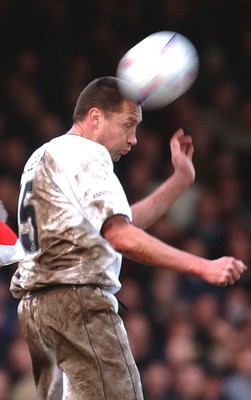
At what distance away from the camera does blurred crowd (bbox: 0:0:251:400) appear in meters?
7.14

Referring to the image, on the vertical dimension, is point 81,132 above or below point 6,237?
above

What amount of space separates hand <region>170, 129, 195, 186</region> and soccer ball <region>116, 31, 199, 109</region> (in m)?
0.26

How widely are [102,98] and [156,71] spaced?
312mm

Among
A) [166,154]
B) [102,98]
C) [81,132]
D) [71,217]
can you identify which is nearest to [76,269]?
[71,217]

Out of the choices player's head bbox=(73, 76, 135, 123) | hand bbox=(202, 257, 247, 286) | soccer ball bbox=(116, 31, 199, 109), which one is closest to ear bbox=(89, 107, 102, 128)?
player's head bbox=(73, 76, 135, 123)

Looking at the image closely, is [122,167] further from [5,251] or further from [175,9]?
[5,251]

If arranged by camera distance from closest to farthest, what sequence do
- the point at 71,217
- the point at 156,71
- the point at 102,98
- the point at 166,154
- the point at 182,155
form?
the point at 71,217
the point at 102,98
the point at 156,71
the point at 182,155
the point at 166,154

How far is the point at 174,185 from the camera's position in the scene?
5098mm

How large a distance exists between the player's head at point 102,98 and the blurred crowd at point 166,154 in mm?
2657

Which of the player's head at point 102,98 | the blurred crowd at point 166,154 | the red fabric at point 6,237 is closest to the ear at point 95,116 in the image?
the player's head at point 102,98

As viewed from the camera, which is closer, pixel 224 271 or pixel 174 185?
pixel 224 271

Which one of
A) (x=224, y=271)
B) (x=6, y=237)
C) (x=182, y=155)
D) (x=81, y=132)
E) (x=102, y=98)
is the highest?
(x=102, y=98)

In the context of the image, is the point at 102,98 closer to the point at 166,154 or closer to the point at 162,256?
the point at 162,256

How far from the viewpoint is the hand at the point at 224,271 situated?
12.9 feet
